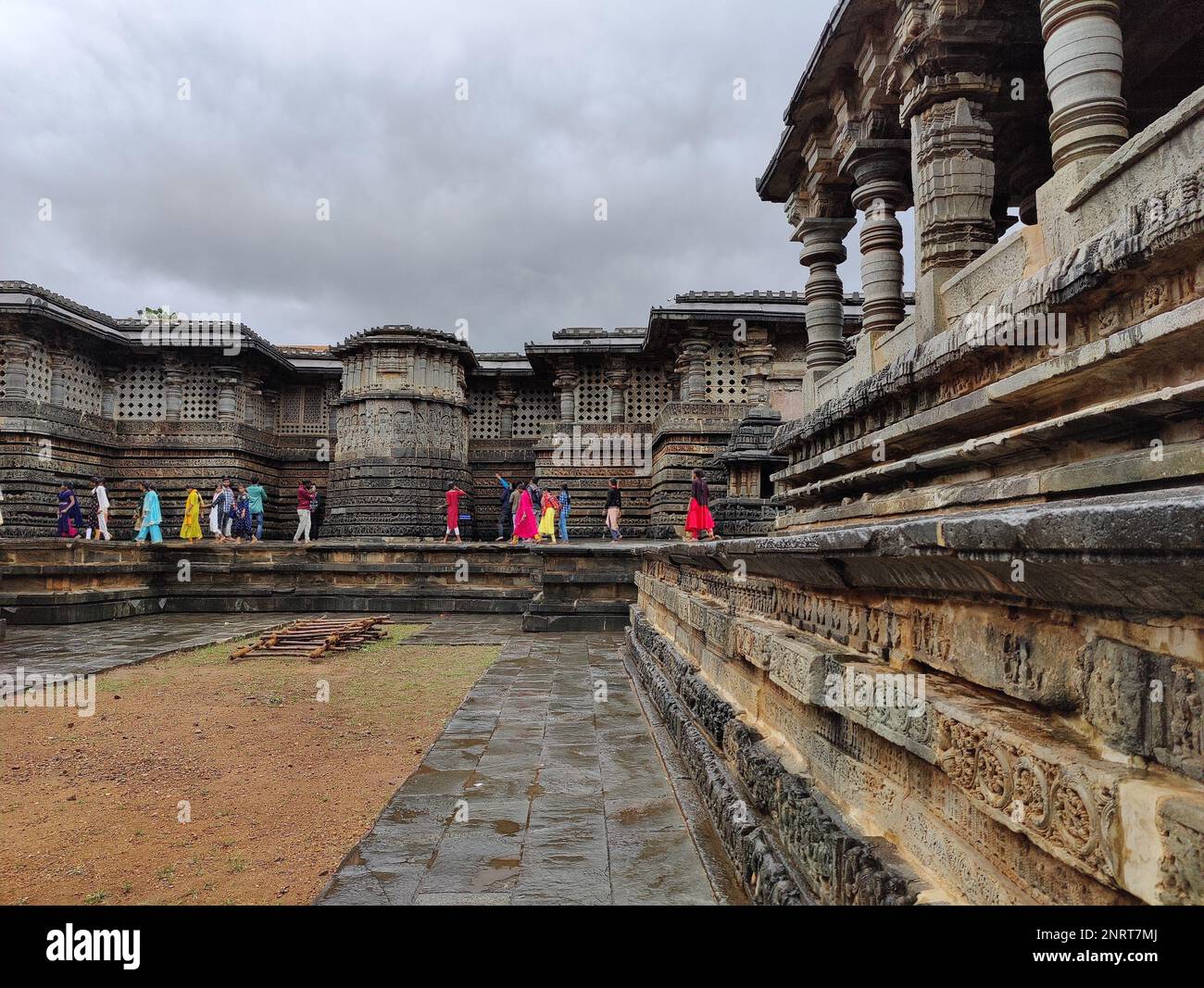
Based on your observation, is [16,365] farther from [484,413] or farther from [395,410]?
[484,413]

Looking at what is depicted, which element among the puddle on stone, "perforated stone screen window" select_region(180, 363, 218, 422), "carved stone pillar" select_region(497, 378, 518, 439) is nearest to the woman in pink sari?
"carved stone pillar" select_region(497, 378, 518, 439)

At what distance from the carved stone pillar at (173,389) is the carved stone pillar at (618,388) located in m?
14.5

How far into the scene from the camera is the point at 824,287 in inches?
350

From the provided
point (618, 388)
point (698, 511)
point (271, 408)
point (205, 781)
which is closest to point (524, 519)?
point (698, 511)

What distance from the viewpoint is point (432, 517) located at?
22609 mm

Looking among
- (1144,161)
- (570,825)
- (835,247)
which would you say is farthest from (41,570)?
(1144,161)

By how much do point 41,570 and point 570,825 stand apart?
39.1 ft

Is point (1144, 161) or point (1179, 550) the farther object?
point (1144, 161)

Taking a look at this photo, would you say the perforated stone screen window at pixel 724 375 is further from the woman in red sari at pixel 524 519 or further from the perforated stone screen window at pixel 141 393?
the perforated stone screen window at pixel 141 393

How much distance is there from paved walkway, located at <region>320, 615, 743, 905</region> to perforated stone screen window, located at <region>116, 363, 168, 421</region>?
24.7 meters

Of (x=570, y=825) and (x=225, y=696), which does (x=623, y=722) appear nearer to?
(x=570, y=825)

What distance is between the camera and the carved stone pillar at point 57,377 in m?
22.2

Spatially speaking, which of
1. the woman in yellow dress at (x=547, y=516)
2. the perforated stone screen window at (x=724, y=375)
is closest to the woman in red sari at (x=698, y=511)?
the woman in yellow dress at (x=547, y=516)

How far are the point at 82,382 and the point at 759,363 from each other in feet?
70.1
